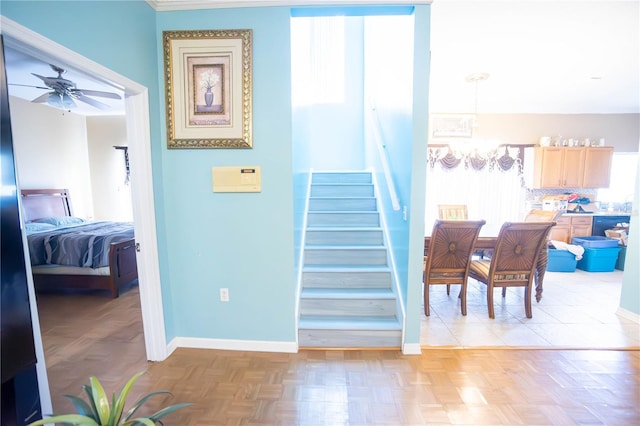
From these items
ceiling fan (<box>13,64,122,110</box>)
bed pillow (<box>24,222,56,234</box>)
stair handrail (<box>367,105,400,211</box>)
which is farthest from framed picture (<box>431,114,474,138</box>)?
bed pillow (<box>24,222,56,234</box>)

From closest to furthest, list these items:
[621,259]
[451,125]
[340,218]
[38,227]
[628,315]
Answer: [628,315] < [340,218] < [38,227] < [621,259] < [451,125]

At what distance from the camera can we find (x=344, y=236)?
9.72 feet

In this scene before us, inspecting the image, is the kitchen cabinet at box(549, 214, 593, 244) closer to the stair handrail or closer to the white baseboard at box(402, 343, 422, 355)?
the stair handrail

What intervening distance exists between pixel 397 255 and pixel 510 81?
3328mm

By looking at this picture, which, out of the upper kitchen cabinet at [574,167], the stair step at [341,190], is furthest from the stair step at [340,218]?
the upper kitchen cabinet at [574,167]

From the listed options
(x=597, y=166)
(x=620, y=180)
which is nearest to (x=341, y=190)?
(x=597, y=166)

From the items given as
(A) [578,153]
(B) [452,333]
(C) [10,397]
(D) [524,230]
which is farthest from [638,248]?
(C) [10,397]

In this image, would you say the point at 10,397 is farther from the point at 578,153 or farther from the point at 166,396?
the point at 578,153

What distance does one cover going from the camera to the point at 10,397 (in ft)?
3.49

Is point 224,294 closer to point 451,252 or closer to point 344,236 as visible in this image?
point 344,236

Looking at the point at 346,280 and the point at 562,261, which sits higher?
the point at 346,280

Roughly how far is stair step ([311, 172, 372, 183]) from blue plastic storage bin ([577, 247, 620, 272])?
12.1 feet

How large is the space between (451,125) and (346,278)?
372 cm

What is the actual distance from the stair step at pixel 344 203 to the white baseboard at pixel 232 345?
172 cm
